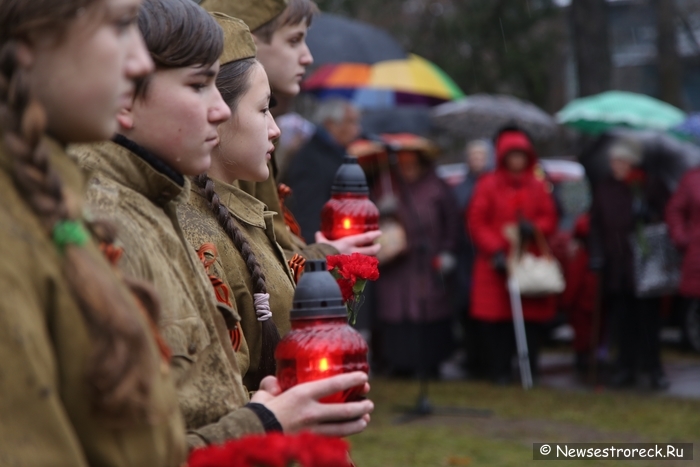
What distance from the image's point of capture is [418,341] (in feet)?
33.4

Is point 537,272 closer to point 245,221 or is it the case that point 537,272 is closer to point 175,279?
point 245,221

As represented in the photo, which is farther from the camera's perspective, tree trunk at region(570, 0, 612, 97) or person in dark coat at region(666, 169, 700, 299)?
tree trunk at region(570, 0, 612, 97)

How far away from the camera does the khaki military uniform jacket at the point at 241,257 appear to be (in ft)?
8.72

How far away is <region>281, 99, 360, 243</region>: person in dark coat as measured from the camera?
7014 millimetres

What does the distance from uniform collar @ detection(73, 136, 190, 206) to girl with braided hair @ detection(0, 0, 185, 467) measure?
43 centimetres

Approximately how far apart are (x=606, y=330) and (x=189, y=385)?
9.13 m

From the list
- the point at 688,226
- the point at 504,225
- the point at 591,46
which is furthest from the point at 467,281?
the point at 591,46

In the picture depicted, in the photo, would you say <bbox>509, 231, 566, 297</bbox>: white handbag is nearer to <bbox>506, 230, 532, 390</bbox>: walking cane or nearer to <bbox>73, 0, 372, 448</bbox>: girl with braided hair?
<bbox>506, 230, 532, 390</bbox>: walking cane

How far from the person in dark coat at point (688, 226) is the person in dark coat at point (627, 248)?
353 millimetres

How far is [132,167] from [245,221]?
0.88 meters

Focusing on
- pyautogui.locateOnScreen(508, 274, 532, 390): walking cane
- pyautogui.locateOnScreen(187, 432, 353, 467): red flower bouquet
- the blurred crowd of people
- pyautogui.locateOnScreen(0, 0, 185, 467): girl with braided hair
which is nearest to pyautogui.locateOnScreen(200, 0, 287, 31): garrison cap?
pyautogui.locateOnScreen(0, 0, 185, 467): girl with braided hair

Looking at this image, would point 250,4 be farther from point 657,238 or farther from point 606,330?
point 606,330

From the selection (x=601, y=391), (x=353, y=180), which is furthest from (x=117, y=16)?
(x=601, y=391)

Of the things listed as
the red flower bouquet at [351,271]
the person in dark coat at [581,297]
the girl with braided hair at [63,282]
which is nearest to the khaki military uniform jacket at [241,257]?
the red flower bouquet at [351,271]
